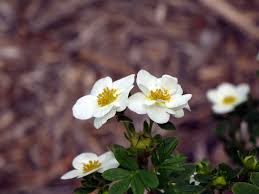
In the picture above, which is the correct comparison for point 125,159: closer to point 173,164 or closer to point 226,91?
point 173,164

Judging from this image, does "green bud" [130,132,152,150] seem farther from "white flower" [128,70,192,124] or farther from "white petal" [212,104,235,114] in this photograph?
"white petal" [212,104,235,114]

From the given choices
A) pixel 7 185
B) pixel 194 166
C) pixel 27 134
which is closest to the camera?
pixel 194 166

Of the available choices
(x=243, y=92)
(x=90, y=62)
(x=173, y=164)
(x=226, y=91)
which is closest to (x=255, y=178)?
(x=173, y=164)

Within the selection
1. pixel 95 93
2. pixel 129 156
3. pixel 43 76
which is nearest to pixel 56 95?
pixel 43 76

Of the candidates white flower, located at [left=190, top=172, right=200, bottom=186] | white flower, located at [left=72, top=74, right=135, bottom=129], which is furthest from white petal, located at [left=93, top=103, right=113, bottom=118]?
white flower, located at [left=190, top=172, right=200, bottom=186]

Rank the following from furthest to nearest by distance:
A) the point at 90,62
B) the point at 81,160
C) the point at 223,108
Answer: the point at 90,62 < the point at 223,108 < the point at 81,160

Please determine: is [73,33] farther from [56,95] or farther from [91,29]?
[56,95]
